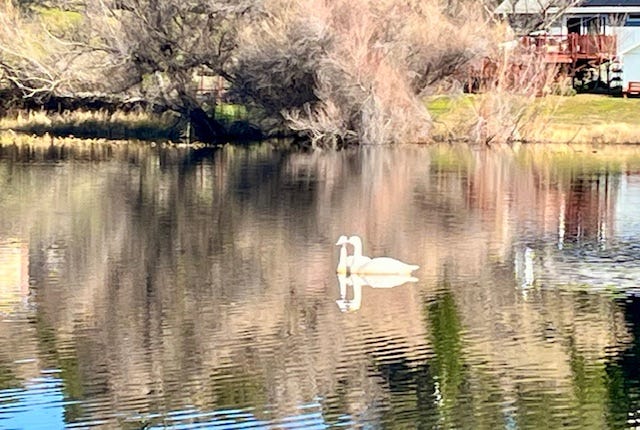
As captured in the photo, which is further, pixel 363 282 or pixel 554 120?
pixel 554 120

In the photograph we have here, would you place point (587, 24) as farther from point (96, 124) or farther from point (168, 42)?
point (168, 42)

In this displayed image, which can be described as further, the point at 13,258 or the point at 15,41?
the point at 15,41

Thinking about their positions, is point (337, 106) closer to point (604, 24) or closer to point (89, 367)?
point (604, 24)

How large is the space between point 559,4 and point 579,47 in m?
4.90

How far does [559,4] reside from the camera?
210 ft

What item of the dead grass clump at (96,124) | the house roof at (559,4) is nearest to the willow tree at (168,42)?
the dead grass clump at (96,124)

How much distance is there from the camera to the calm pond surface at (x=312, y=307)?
12961 millimetres

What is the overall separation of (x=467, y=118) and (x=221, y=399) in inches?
1461

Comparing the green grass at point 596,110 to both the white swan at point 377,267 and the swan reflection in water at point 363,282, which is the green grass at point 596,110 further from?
the swan reflection in water at point 363,282

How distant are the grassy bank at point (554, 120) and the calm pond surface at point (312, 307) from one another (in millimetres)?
15094

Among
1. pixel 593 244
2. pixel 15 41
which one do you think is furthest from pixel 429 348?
pixel 15 41

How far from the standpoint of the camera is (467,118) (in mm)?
49188

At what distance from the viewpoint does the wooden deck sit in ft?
194

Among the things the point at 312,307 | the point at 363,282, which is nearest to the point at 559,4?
the point at 363,282
